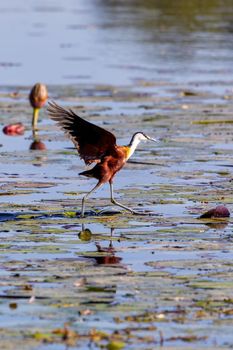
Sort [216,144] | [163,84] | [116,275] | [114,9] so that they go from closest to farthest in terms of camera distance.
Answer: [116,275] < [216,144] < [163,84] < [114,9]

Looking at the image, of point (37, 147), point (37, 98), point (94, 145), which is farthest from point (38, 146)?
point (94, 145)

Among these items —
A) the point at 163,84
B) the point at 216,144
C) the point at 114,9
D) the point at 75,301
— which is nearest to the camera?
the point at 75,301

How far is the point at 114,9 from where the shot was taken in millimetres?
44938

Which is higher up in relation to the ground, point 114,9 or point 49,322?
point 49,322

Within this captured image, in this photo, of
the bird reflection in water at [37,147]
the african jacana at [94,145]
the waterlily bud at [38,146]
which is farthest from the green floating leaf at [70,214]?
the waterlily bud at [38,146]

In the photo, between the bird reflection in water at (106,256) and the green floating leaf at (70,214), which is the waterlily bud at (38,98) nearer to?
the green floating leaf at (70,214)

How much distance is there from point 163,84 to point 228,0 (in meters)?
22.9

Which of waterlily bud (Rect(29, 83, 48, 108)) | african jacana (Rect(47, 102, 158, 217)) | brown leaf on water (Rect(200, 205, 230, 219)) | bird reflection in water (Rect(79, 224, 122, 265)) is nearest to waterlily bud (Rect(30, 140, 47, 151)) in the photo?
waterlily bud (Rect(29, 83, 48, 108))

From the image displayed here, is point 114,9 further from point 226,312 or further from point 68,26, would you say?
point 226,312

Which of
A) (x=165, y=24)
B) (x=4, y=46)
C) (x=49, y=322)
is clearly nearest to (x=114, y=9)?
(x=165, y=24)

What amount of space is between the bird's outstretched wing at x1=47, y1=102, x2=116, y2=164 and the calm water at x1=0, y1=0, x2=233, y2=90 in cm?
1213

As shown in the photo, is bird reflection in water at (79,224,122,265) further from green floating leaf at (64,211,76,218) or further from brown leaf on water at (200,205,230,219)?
brown leaf on water at (200,205,230,219)

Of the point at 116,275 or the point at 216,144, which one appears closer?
the point at 116,275

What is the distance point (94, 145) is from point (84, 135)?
0.51ft
